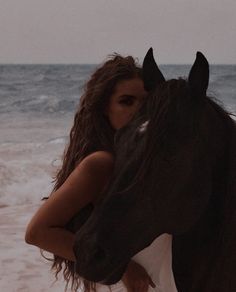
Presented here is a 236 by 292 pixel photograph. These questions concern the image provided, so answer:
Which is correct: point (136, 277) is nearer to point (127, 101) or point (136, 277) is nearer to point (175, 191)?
point (175, 191)

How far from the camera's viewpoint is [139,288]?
93 cm

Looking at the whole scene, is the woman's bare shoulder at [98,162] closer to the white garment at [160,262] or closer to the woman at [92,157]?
the woman at [92,157]

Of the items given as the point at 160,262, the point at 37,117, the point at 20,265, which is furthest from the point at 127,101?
the point at 37,117

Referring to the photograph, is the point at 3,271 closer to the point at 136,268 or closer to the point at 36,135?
the point at 136,268

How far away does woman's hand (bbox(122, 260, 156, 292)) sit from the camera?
0.90 metres

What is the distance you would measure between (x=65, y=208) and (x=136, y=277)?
0.57 ft

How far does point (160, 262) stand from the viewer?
2.92 feet

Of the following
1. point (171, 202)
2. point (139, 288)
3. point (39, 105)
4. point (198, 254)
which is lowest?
point (39, 105)

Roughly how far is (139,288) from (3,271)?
188 cm

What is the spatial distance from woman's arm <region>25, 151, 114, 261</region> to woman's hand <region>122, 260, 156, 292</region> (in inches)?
4.6

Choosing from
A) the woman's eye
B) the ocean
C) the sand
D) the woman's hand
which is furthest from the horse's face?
the sand

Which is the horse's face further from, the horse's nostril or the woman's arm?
the woman's arm

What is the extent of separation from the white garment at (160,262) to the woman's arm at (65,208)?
0.44 feet

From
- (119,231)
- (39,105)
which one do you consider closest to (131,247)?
(119,231)
